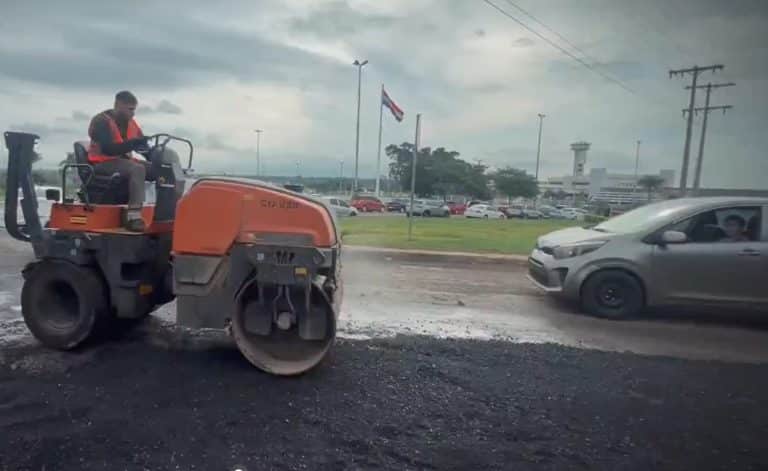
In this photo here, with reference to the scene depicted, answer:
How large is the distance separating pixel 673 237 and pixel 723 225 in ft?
2.43

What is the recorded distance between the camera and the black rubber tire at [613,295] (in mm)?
6375

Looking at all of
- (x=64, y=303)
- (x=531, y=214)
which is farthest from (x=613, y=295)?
(x=531, y=214)

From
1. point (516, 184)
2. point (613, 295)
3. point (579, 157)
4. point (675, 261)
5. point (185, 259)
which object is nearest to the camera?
point (185, 259)

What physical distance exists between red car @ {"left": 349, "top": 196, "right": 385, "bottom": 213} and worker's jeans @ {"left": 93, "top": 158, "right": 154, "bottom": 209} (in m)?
38.1

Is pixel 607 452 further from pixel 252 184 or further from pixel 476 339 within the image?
pixel 252 184

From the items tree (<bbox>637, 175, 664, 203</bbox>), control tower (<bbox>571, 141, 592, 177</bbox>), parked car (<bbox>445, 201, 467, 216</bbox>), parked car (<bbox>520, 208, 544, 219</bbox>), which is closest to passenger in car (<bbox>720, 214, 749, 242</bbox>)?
parked car (<bbox>520, 208, 544, 219</bbox>)

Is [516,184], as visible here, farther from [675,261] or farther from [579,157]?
[675,261]

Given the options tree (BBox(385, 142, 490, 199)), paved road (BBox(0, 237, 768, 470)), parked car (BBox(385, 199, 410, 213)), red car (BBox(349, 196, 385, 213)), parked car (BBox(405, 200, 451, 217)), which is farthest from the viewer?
tree (BBox(385, 142, 490, 199))

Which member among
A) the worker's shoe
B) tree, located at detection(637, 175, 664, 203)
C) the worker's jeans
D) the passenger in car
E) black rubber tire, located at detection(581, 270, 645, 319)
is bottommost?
black rubber tire, located at detection(581, 270, 645, 319)

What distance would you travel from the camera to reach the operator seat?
14.8 feet

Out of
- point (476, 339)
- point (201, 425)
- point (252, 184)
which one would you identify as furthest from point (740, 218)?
point (201, 425)

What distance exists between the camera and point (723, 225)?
6.29m

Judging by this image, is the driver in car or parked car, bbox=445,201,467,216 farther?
parked car, bbox=445,201,467,216

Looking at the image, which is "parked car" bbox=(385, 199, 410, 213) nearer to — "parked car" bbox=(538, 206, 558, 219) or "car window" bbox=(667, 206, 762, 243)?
"parked car" bbox=(538, 206, 558, 219)
